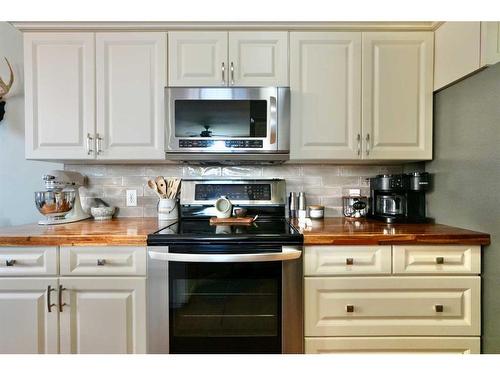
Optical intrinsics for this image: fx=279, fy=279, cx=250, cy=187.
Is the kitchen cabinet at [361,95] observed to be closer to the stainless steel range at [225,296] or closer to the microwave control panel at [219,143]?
the microwave control panel at [219,143]

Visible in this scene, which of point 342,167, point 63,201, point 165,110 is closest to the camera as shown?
point 165,110

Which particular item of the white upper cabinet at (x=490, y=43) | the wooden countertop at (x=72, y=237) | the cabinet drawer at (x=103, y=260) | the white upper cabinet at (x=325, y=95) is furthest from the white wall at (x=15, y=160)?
the white upper cabinet at (x=490, y=43)

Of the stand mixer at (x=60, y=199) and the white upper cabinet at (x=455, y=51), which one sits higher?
the white upper cabinet at (x=455, y=51)

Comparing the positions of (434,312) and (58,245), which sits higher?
(58,245)

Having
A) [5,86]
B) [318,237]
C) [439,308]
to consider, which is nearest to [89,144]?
[5,86]

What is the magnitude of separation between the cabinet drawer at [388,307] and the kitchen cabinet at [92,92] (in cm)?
129

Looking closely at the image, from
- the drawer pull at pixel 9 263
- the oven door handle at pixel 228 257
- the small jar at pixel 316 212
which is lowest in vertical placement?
the drawer pull at pixel 9 263

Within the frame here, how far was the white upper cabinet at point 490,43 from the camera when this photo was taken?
1256 millimetres

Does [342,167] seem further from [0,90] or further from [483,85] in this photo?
[0,90]

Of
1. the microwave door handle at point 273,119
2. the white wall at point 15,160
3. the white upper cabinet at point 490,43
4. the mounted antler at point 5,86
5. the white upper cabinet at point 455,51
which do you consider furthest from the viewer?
the white wall at point 15,160

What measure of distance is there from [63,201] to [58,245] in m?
0.48

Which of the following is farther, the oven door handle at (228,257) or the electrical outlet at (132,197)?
the electrical outlet at (132,197)
